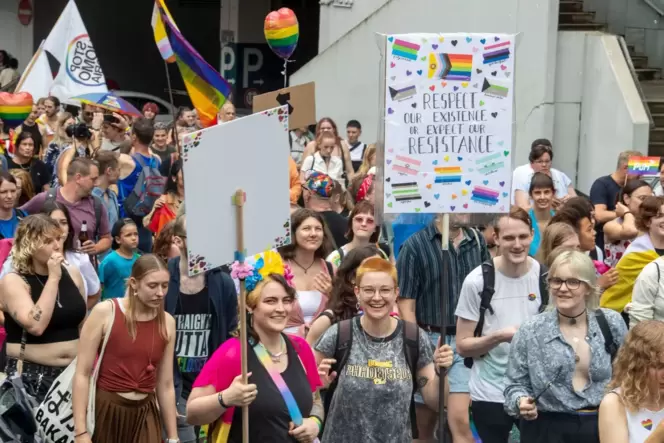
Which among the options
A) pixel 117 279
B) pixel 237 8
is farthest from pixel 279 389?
pixel 237 8

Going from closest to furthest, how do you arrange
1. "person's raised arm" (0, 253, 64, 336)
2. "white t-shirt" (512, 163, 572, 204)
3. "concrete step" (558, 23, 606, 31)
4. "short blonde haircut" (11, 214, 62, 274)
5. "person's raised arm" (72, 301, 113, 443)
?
"person's raised arm" (72, 301, 113, 443)
"person's raised arm" (0, 253, 64, 336)
"short blonde haircut" (11, 214, 62, 274)
"white t-shirt" (512, 163, 572, 204)
"concrete step" (558, 23, 606, 31)

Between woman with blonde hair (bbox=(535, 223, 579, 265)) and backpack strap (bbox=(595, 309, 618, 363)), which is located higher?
woman with blonde hair (bbox=(535, 223, 579, 265))

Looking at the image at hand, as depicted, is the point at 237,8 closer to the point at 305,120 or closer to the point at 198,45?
the point at 198,45

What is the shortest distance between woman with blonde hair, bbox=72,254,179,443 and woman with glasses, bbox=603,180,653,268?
4.20 m

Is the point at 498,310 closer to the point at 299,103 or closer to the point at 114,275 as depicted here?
the point at 114,275

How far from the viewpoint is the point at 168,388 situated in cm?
725

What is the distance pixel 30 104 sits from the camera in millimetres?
15953

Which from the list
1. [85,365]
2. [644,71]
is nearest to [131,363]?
[85,365]

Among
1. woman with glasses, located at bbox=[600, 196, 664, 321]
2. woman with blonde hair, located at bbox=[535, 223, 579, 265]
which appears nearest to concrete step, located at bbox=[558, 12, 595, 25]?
woman with glasses, located at bbox=[600, 196, 664, 321]

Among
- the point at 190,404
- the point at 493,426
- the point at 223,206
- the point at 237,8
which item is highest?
the point at 237,8

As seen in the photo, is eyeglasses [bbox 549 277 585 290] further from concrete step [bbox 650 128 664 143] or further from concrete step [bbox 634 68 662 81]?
concrete step [bbox 634 68 662 81]

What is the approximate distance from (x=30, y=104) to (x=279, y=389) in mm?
10576

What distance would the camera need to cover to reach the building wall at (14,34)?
31750 millimetres

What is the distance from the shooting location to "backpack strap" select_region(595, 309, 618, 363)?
21.8 feet
